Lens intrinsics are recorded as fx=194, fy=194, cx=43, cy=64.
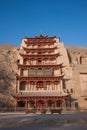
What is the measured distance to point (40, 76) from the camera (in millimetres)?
41250

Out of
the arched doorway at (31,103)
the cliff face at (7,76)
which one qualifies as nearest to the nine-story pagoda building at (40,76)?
the arched doorway at (31,103)

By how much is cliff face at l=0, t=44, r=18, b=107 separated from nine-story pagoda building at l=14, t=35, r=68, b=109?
140 centimetres

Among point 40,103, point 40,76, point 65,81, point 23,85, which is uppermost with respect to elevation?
point 40,76

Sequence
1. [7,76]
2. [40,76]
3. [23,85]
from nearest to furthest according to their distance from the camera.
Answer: [40,76] → [23,85] → [7,76]

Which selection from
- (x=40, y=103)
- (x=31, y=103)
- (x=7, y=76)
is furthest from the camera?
(x=7, y=76)

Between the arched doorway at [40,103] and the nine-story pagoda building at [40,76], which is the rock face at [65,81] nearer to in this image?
the nine-story pagoda building at [40,76]

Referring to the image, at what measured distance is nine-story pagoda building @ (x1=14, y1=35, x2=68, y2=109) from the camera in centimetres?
3691

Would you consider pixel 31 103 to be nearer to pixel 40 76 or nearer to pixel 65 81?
pixel 40 76

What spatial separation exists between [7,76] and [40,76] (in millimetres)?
7094

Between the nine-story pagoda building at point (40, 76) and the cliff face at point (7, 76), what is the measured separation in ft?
4.61

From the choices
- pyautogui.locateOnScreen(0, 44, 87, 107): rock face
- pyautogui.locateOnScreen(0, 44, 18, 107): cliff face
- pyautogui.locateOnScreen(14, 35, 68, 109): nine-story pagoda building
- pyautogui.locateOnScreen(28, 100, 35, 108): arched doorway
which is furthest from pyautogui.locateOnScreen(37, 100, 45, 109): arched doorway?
pyautogui.locateOnScreen(0, 44, 18, 107): cliff face

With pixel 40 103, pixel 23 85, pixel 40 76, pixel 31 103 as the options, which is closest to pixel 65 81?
pixel 40 76

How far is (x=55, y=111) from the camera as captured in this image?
2630 cm

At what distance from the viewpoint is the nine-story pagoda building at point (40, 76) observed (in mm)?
36906
